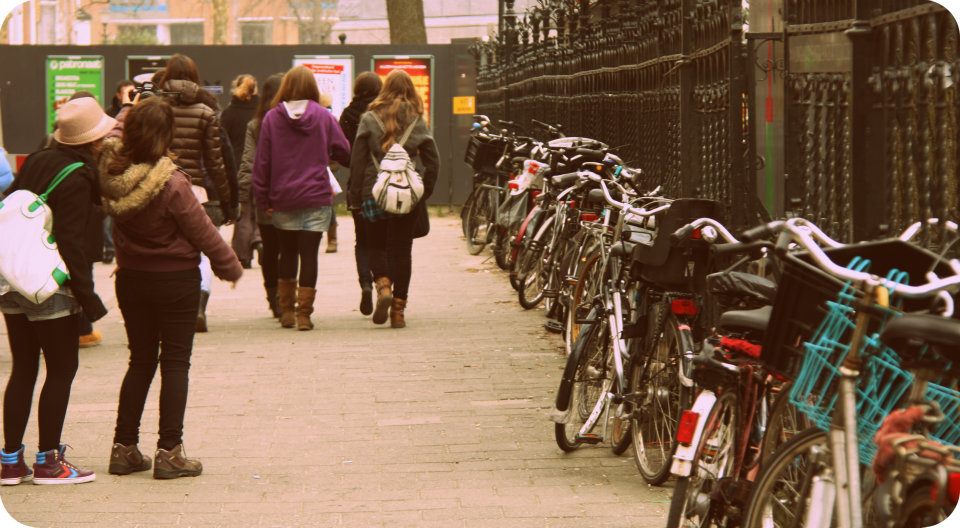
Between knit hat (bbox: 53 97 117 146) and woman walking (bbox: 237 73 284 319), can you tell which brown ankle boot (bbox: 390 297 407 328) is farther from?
knit hat (bbox: 53 97 117 146)

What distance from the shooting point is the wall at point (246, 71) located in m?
22.7

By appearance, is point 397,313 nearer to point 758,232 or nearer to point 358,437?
point 358,437

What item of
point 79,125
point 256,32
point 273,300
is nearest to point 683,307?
point 79,125

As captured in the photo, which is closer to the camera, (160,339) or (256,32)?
(160,339)

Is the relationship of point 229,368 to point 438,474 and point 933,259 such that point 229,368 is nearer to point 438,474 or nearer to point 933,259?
point 438,474

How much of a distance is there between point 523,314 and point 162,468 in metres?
5.62

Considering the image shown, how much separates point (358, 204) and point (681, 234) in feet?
20.0

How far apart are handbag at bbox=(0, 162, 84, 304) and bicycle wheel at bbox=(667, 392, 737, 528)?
285cm

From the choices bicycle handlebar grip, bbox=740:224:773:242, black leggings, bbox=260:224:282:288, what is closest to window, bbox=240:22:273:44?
black leggings, bbox=260:224:282:288

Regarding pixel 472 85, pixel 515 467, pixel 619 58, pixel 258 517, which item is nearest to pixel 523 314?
pixel 619 58

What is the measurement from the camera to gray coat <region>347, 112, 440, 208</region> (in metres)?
11.1

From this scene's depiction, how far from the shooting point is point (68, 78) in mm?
22844

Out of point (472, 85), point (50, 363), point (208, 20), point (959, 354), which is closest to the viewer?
point (959, 354)

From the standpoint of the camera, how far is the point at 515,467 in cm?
683
